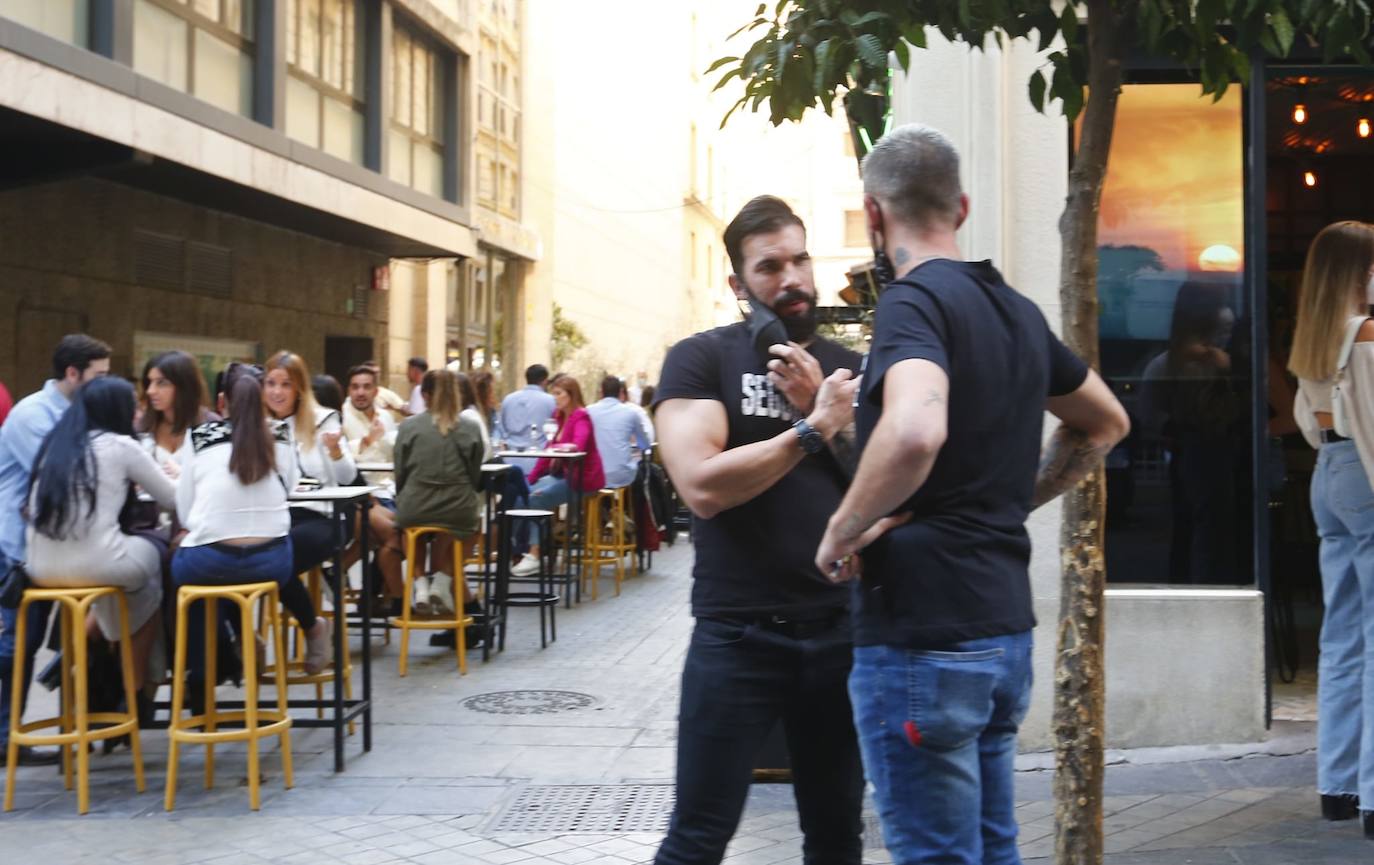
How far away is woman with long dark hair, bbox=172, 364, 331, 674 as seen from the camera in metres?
6.21

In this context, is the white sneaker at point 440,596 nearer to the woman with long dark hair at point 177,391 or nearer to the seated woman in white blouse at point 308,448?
the seated woman in white blouse at point 308,448

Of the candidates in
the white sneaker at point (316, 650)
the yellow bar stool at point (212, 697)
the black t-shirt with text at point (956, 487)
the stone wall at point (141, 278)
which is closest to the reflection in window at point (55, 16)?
the stone wall at point (141, 278)

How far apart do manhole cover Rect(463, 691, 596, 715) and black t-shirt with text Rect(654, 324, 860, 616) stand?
15.6 feet

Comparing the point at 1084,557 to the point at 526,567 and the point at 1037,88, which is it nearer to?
the point at 1037,88

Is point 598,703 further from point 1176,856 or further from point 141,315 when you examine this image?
point 141,315

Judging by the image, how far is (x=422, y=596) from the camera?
31.1 feet

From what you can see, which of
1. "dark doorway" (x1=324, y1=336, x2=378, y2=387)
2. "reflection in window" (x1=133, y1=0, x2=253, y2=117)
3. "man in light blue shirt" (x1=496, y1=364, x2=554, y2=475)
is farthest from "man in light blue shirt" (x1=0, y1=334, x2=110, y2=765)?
"dark doorway" (x1=324, y1=336, x2=378, y2=387)

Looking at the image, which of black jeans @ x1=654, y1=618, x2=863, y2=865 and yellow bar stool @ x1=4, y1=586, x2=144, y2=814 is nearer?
black jeans @ x1=654, y1=618, x2=863, y2=865

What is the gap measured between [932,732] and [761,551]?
0.81m

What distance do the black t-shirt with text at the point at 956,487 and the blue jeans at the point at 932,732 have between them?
4cm

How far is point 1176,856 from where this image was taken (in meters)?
4.96

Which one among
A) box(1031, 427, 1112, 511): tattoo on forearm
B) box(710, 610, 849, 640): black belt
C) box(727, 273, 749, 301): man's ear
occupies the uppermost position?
box(727, 273, 749, 301): man's ear

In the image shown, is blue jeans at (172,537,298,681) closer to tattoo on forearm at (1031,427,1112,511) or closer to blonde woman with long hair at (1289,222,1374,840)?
tattoo on forearm at (1031,427,1112,511)

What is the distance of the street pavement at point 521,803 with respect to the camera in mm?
5270
